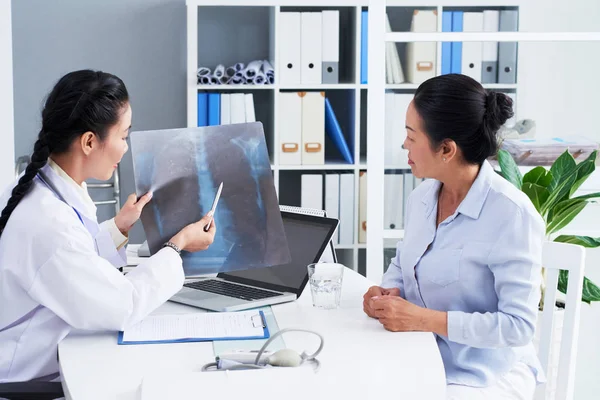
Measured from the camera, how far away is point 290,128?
3.71 meters

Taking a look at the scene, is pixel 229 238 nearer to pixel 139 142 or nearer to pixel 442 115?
pixel 139 142

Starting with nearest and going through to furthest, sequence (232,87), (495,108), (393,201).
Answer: (495,108) < (393,201) < (232,87)

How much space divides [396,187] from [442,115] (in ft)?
4.41

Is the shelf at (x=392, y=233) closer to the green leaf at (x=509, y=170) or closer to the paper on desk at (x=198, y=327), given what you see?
the green leaf at (x=509, y=170)

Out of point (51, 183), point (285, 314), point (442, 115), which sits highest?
point (442, 115)

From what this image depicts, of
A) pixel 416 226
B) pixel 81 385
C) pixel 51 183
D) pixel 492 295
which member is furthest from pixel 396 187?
pixel 81 385

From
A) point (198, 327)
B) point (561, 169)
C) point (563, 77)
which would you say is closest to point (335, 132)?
point (563, 77)

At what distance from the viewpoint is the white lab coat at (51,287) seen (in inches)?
54.2

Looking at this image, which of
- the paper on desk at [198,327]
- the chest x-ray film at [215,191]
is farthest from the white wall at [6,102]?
the paper on desk at [198,327]

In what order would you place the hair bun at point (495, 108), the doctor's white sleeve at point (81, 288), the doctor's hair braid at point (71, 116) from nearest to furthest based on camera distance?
the doctor's white sleeve at point (81, 288) → the doctor's hair braid at point (71, 116) → the hair bun at point (495, 108)

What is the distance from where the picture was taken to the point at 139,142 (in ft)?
5.35

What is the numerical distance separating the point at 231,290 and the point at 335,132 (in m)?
2.08

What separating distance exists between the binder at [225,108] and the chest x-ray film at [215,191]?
202cm

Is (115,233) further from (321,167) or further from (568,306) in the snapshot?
(321,167)
